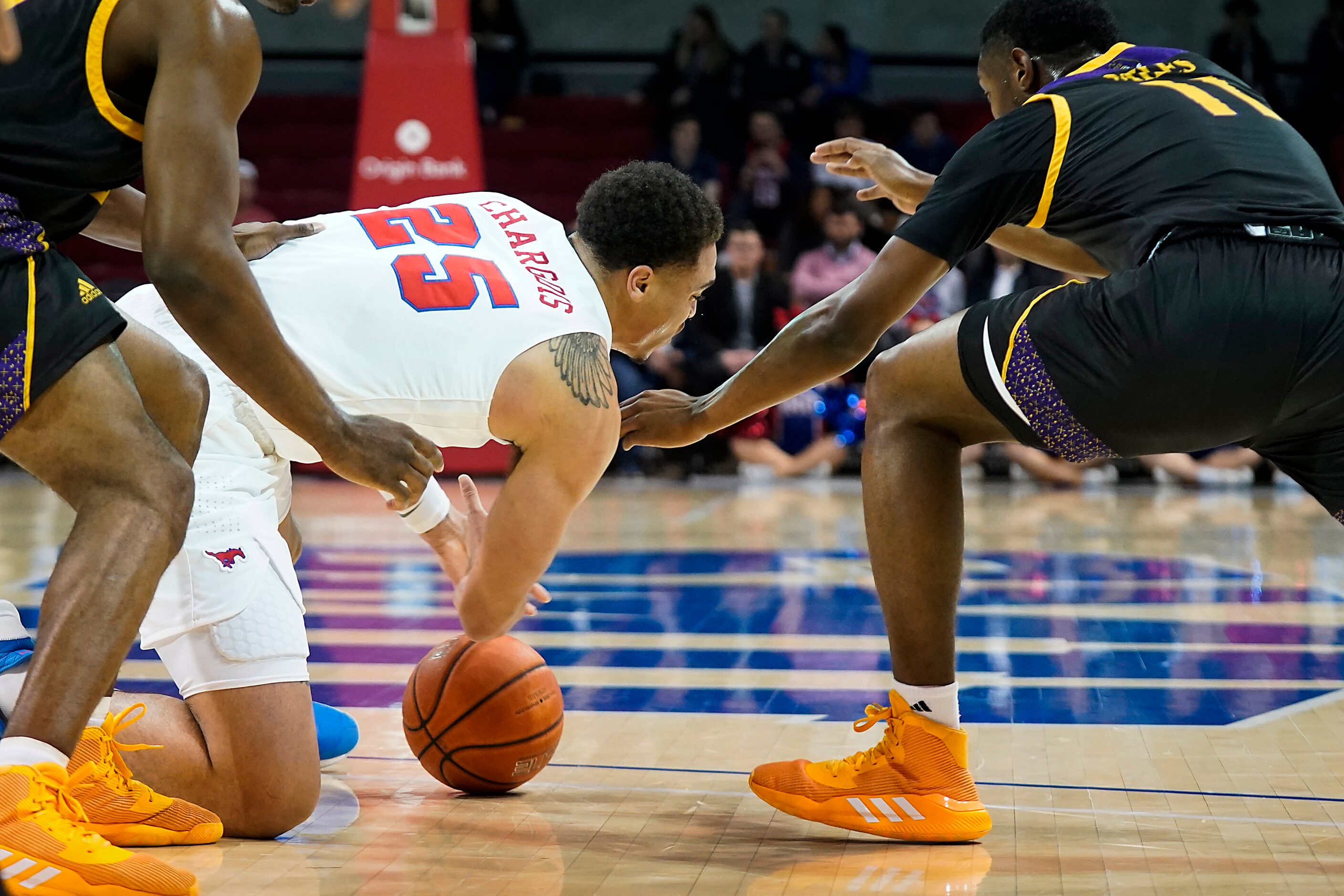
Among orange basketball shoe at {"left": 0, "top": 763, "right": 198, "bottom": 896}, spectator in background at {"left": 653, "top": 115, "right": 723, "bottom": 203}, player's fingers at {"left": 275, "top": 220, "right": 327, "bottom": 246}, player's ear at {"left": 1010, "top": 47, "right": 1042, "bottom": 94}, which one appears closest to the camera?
orange basketball shoe at {"left": 0, "top": 763, "right": 198, "bottom": 896}

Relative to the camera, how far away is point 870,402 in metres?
3.23

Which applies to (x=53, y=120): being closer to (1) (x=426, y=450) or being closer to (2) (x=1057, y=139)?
(1) (x=426, y=450)

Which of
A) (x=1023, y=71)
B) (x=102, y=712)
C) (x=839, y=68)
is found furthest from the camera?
(x=839, y=68)

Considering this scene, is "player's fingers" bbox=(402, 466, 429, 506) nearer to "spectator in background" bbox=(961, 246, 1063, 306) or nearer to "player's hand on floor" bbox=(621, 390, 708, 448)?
"player's hand on floor" bbox=(621, 390, 708, 448)

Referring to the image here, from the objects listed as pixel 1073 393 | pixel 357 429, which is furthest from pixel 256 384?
pixel 1073 393

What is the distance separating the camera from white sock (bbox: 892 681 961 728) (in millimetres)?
3160

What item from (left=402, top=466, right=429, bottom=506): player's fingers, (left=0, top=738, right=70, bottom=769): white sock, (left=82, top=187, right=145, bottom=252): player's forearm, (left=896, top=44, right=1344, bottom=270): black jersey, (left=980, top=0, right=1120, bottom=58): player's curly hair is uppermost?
(left=980, top=0, right=1120, bottom=58): player's curly hair

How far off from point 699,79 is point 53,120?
41.2ft

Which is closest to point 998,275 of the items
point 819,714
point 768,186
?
point 768,186

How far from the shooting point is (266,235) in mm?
3369

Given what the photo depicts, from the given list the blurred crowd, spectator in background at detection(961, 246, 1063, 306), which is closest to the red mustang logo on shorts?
the blurred crowd

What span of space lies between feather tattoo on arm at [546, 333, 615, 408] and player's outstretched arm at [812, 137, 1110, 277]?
81 cm

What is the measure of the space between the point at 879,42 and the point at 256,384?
15.2 meters

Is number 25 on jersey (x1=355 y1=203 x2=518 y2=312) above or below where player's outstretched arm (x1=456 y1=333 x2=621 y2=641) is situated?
above
